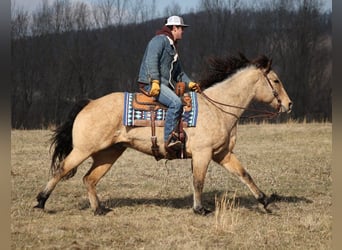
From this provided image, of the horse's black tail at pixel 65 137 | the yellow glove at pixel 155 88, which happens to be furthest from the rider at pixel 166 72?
the horse's black tail at pixel 65 137

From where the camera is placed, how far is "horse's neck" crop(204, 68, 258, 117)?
23.2 feet

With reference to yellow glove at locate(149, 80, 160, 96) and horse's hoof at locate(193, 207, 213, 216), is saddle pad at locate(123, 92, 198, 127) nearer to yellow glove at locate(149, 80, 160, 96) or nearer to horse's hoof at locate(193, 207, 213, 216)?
yellow glove at locate(149, 80, 160, 96)

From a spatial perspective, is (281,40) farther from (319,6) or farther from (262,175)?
(262,175)

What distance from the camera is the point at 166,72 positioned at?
6707mm

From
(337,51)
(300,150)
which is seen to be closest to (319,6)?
(300,150)

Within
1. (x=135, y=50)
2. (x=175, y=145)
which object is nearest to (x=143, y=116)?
(x=175, y=145)

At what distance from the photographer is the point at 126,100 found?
6637 millimetres

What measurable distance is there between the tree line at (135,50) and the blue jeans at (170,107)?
17101 mm

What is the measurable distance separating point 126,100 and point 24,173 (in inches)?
179

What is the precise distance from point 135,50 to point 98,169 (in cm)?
2071

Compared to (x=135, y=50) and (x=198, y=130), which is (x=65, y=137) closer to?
(x=198, y=130)

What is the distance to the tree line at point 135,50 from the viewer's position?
2373 cm

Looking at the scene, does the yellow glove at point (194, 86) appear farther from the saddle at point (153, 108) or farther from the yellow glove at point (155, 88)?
the yellow glove at point (155, 88)

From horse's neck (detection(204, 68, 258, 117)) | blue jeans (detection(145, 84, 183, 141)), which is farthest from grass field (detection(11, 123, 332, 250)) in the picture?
horse's neck (detection(204, 68, 258, 117))
